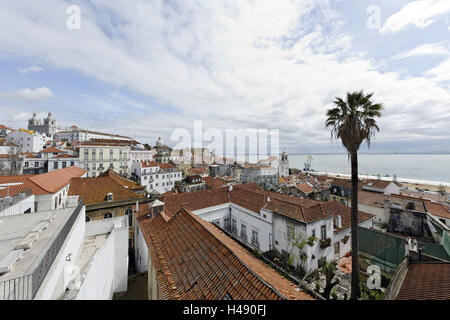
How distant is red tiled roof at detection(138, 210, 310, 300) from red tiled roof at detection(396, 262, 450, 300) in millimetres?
4159

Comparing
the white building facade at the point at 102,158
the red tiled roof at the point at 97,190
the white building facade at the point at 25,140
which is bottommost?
the red tiled roof at the point at 97,190

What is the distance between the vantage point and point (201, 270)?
4.48 metres

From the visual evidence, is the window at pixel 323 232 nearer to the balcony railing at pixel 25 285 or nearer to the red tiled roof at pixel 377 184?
the balcony railing at pixel 25 285

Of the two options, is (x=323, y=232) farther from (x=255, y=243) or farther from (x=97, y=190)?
(x=97, y=190)

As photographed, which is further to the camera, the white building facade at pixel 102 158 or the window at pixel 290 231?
the white building facade at pixel 102 158

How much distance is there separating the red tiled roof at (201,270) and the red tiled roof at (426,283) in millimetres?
4159

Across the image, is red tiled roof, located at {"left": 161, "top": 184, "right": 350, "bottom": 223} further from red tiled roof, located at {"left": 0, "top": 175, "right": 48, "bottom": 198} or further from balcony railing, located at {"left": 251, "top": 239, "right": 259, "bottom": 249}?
red tiled roof, located at {"left": 0, "top": 175, "right": 48, "bottom": 198}

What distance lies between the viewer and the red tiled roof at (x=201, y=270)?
12.1 feet

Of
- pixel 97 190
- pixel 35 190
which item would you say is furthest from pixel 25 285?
pixel 97 190

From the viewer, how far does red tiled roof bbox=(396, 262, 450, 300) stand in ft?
16.3

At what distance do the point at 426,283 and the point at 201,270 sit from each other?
25.5 ft

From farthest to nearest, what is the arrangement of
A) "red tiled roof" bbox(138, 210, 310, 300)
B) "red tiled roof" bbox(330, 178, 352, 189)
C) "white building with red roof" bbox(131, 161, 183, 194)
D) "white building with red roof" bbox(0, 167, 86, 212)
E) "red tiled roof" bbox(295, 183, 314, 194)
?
"white building with red roof" bbox(131, 161, 183, 194)
"red tiled roof" bbox(295, 183, 314, 194)
"red tiled roof" bbox(330, 178, 352, 189)
"white building with red roof" bbox(0, 167, 86, 212)
"red tiled roof" bbox(138, 210, 310, 300)

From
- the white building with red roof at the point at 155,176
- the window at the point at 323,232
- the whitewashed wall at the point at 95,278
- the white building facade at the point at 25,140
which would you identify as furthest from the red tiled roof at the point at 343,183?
the white building facade at the point at 25,140

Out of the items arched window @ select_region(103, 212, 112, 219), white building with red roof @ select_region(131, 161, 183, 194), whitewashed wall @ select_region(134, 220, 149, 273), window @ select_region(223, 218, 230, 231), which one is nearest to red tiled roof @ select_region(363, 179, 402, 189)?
window @ select_region(223, 218, 230, 231)
